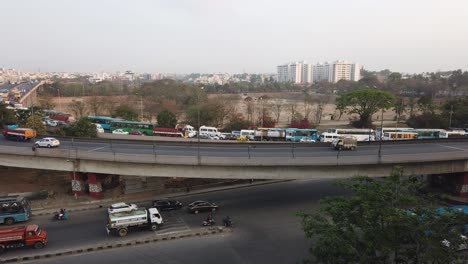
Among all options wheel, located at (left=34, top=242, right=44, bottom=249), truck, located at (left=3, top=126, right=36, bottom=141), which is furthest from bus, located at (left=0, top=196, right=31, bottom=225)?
truck, located at (left=3, top=126, right=36, bottom=141)

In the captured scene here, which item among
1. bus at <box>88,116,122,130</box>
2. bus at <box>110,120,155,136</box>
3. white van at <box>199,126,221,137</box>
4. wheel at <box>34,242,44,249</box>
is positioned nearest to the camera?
wheel at <box>34,242,44,249</box>

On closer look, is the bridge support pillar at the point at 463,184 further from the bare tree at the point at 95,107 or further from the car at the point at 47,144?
the bare tree at the point at 95,107

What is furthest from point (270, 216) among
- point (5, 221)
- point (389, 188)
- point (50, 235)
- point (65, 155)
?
point (5, 221)

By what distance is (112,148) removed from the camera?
28188mm

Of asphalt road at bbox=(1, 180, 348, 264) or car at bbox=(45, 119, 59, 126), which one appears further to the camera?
car at bbox=(45, 119, 59, 126)

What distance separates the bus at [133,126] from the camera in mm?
48594

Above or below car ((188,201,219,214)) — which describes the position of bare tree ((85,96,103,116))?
above

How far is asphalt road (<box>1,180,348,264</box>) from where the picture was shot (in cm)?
1738

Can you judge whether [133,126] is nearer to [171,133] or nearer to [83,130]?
[171,133]

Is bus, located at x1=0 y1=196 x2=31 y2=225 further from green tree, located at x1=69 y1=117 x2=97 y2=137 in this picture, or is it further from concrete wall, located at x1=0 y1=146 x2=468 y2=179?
green tree, located at x1=69 y1=117 x2=97 y2=137

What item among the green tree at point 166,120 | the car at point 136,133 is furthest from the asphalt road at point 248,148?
the green tree at point 166,120

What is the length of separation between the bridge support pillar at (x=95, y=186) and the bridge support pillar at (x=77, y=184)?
29.4 inches

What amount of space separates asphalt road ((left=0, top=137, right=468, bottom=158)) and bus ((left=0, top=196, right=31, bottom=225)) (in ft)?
20.1

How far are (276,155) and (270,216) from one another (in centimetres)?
465
